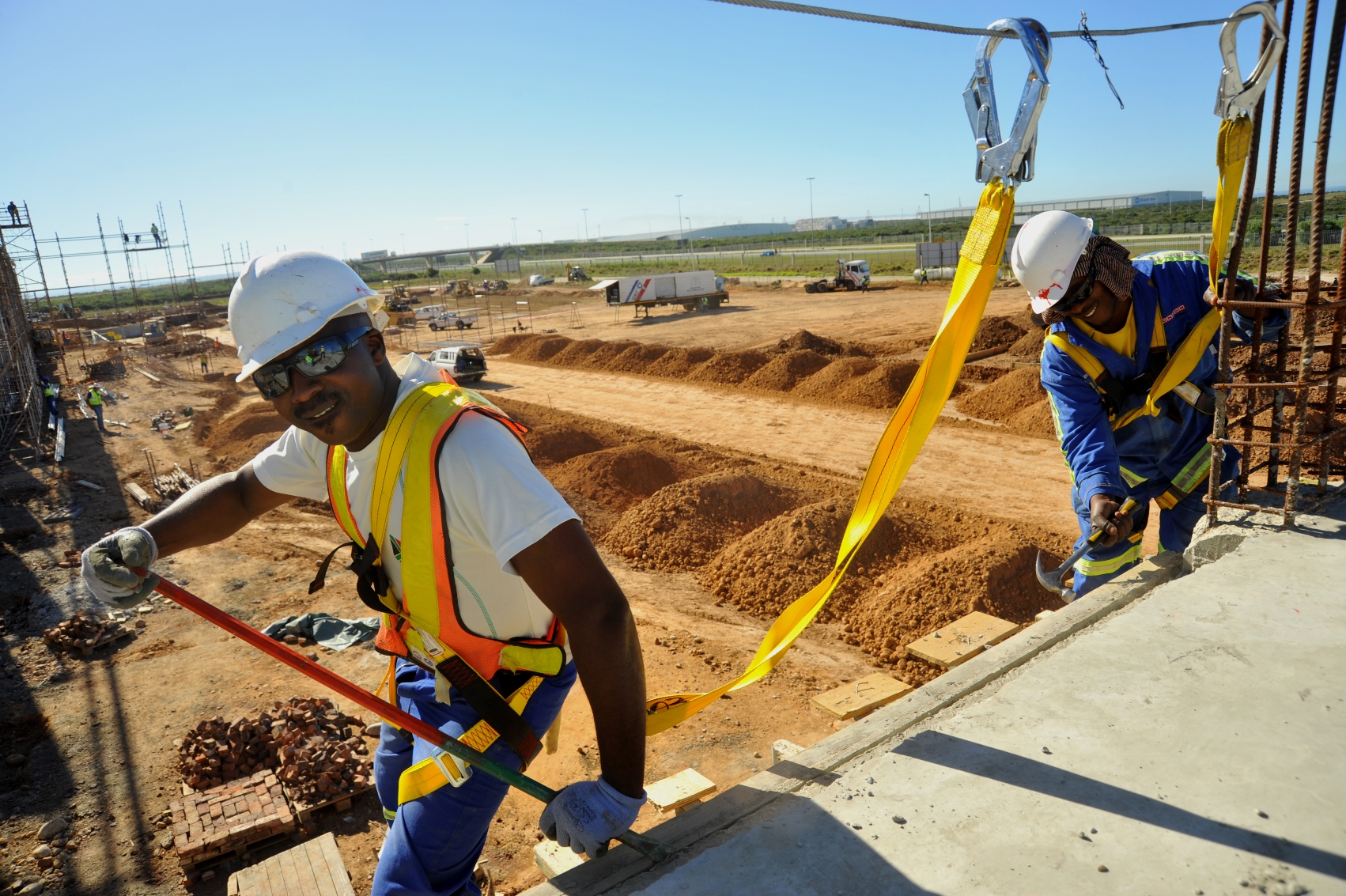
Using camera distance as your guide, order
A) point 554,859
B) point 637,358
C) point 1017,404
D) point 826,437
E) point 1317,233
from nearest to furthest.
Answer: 1. point 554,859
2. point 1317,233
3. point 826,437
4. point 1017,404
5. point 637,358

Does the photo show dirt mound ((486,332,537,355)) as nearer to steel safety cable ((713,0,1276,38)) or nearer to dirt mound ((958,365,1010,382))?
dirt mound ((958,365,1010,382))

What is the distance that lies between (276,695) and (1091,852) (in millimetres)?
6243

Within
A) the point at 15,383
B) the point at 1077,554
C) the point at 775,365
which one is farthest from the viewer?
the point at 15,383

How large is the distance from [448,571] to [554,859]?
5.38ft

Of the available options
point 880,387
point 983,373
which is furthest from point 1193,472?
point 983,373

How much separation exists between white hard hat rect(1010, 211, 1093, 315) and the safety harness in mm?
2609

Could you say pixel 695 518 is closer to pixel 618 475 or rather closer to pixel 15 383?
pixel 618 475

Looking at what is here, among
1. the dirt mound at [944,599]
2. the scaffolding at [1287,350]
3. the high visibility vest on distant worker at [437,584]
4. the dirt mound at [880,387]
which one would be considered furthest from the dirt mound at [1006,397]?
the high visibility vest on distant worker at [437,584]

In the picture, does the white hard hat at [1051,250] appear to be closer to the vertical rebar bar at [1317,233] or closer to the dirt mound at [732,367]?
→ the vertical rebar bar at [1317,233]

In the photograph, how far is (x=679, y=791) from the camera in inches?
140

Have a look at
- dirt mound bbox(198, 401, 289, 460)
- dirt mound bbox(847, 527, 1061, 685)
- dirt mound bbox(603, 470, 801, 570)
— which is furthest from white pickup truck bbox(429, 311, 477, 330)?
dirt mound bbox(847, 527, 1061, 685)

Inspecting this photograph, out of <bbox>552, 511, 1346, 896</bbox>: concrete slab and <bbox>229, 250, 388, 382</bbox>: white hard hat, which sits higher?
<bbox>229, 250, 388, 382</bbox>: white hard hat

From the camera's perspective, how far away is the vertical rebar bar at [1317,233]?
3375 millimetres

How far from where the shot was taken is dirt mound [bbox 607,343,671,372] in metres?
22.8
